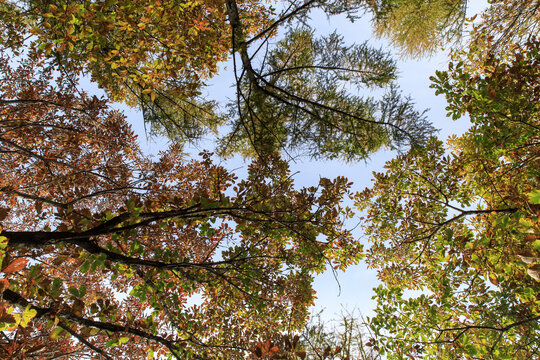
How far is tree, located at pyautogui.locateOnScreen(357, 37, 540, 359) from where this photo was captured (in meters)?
3.57

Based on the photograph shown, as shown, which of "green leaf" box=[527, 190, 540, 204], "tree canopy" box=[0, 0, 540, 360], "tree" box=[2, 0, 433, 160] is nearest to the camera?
"green leaf" box=[527, 190, 540, 204]

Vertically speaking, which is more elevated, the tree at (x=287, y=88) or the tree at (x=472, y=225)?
the tree at (x=287, y=88)

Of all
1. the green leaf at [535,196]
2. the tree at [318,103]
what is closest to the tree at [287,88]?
the tree at [318,103]

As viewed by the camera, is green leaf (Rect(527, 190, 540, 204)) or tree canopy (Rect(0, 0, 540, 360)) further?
tree canopy (Rect(0, 0, 540, 360))

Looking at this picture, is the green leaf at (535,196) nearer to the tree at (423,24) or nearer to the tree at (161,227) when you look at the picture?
the tree at (161,227)

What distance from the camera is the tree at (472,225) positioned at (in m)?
3.57

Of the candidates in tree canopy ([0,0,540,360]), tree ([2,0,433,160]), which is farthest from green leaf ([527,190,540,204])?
tree ([2,0,433,160])

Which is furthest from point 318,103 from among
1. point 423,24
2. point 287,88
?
point 423,24

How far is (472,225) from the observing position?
5133 mm

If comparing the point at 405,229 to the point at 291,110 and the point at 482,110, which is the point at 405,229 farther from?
the point at 291,110

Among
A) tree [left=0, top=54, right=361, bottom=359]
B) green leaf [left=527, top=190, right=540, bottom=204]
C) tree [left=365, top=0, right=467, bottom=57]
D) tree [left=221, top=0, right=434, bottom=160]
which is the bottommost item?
green leaf [left=527, top=190, right=540, bottom=204]

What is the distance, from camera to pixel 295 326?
5156mm

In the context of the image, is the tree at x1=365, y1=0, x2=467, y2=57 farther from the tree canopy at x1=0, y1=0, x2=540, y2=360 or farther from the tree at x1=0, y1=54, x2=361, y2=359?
the tree at x1=0, y1=54, x2=361, y2=359

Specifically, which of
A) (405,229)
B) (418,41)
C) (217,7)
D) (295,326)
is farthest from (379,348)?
(418,41)
